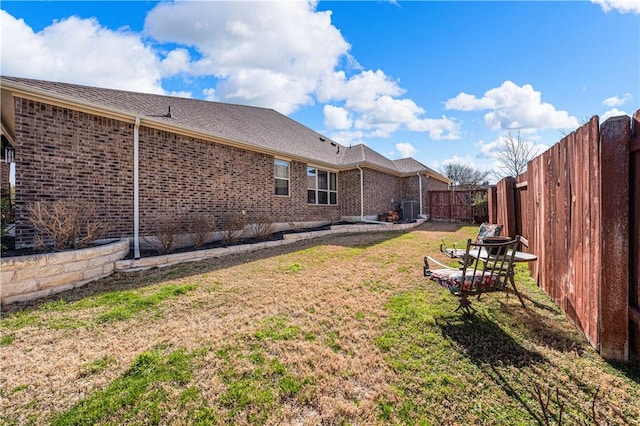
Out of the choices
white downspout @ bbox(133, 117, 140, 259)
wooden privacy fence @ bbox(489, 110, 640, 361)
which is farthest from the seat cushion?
white downspout @ bbox(133, 117, 140, 259)

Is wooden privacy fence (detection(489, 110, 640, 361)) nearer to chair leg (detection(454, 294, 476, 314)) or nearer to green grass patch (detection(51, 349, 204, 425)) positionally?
chair leg (detection(454, 294, 476, 314))

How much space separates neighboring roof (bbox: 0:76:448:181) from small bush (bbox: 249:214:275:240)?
8.63 feet

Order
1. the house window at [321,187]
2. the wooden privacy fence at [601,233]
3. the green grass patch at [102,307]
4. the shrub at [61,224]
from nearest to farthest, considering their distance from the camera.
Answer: the wooden privacy fence at [601,233]
the green grass patch at [102,307]
the shrub at [61,224]
the house window at [321,187]

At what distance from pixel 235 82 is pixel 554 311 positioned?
51.4 feet

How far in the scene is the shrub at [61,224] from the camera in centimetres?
505

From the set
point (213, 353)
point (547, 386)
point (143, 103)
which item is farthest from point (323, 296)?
point (143, 103)

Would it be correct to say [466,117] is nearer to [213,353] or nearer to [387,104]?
[387,104]

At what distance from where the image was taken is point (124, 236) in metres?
6.87

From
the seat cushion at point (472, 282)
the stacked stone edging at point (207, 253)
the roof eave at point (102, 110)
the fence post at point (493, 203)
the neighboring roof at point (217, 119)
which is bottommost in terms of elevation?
the stacked stone edging at point (207, 253)

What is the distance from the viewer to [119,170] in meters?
6.84

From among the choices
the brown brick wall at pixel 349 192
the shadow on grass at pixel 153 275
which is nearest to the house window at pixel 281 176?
the shadow on grass at pixel 153 275

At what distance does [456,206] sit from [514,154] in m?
15.1

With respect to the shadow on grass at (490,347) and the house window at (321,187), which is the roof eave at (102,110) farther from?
the shadow on grass at (490,347)

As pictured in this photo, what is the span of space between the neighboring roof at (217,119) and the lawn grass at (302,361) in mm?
4508
